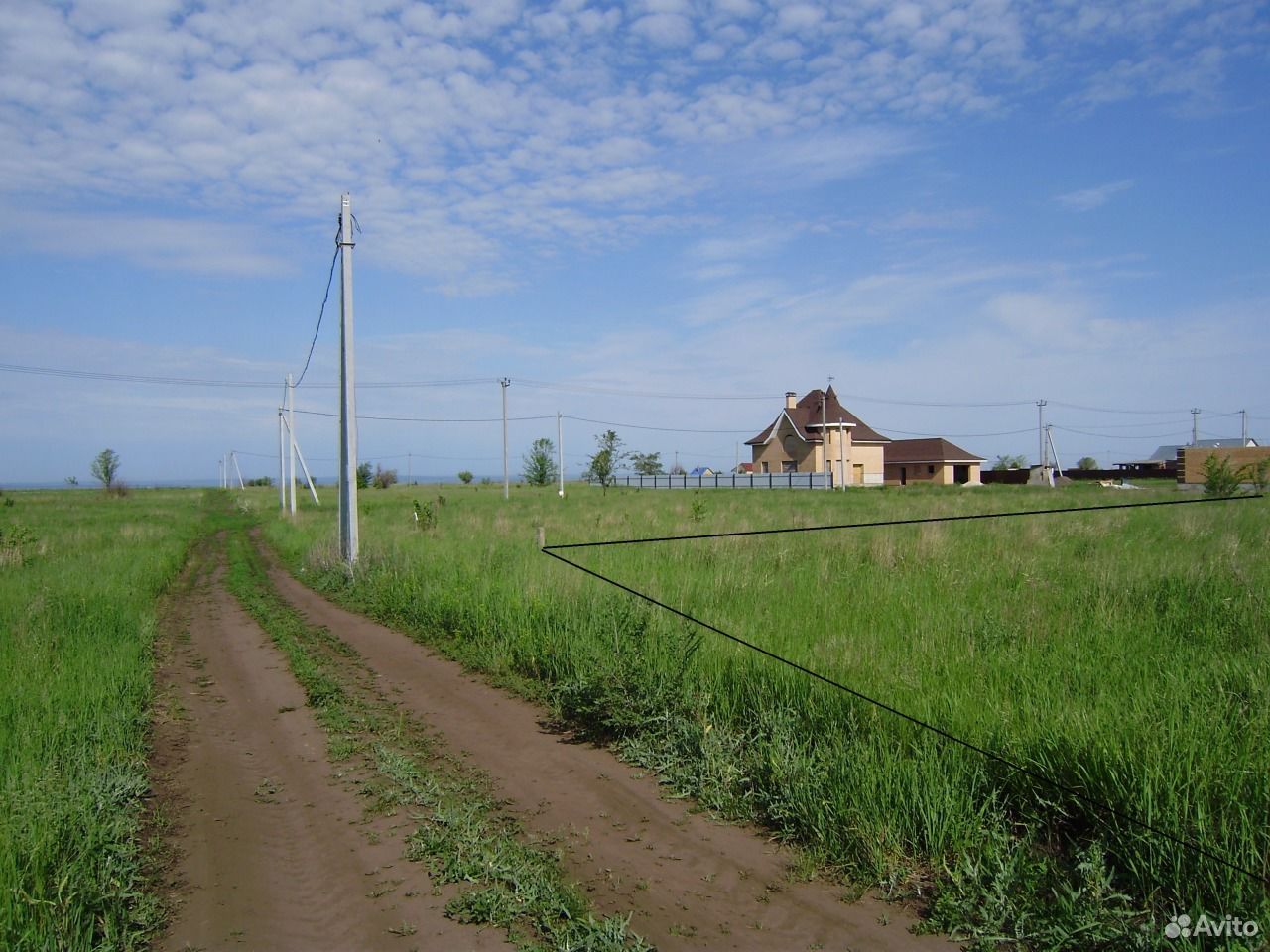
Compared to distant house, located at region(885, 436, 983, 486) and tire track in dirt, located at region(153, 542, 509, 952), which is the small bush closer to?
tire track in dirt, located at region(153, 542, 509, 952)

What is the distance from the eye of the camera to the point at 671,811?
5.02 m

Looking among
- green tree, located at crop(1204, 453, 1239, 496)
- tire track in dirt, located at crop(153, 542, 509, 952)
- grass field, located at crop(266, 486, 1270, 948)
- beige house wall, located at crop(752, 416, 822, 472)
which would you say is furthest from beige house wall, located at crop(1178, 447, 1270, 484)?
tire track in dirt, located at crop(153, 542, 509, 952)

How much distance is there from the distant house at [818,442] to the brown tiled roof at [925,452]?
2.95m

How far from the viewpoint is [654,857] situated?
4426 millimetres

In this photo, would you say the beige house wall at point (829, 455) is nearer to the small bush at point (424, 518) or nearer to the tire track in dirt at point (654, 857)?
the small bush at point (424, 518)

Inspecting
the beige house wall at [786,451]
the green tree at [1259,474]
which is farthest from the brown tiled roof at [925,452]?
the green tree at [1259,474]

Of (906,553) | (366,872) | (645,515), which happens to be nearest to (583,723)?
(366,872)

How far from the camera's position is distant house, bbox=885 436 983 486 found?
66.4 m

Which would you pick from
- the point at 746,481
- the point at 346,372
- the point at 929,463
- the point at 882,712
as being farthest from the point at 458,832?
the point at 929,463

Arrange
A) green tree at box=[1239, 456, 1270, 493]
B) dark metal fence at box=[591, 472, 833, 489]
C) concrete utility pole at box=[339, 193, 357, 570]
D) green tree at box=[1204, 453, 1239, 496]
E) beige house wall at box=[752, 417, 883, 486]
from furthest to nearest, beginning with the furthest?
beige house wall at box=[752, 417, 883, 486] → dark metal fence at box=[591, 472, 833, 489] → green tree at box=[1239, 456, 1270, 493] → green tree at box=[1204, 453, 1239, 496] → concrete utility pole at box=[339, 193, 357, 570]

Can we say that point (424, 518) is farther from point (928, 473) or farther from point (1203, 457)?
point (928, 473)

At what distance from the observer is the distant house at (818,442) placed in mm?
62116

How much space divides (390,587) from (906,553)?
7.56 m

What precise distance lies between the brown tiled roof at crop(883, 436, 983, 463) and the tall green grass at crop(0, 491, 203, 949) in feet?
208
